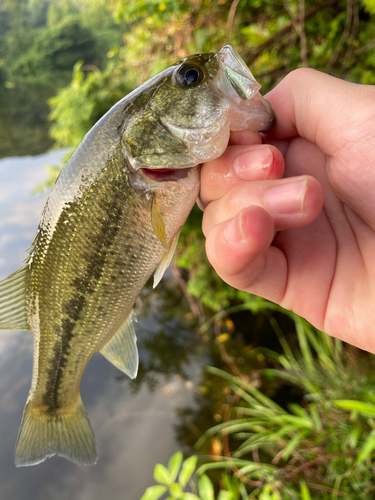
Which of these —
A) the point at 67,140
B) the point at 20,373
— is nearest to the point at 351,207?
the point at 67,140

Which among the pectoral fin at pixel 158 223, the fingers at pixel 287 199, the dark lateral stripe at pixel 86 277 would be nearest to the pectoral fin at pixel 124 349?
the dark lateral stripe at pixel 86 277

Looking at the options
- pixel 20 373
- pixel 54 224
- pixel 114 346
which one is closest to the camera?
pixel 54 224

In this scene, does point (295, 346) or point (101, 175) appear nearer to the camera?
point (101, 175)

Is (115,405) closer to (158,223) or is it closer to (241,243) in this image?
(158,223)

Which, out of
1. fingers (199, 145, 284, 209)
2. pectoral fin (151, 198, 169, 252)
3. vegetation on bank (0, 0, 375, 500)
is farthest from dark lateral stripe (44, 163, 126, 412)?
vegetation on bank (0, 0, 375, 500)

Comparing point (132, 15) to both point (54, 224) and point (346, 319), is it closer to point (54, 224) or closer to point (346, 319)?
point (54, 224)

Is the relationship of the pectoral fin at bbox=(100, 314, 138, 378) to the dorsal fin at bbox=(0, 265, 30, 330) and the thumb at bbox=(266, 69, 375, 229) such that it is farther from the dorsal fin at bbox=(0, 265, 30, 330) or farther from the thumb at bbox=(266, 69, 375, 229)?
the thumb at bbox=(266, 69, 375, 229)

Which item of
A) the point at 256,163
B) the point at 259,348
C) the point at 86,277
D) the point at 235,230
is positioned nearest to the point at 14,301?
the point at 86,277
